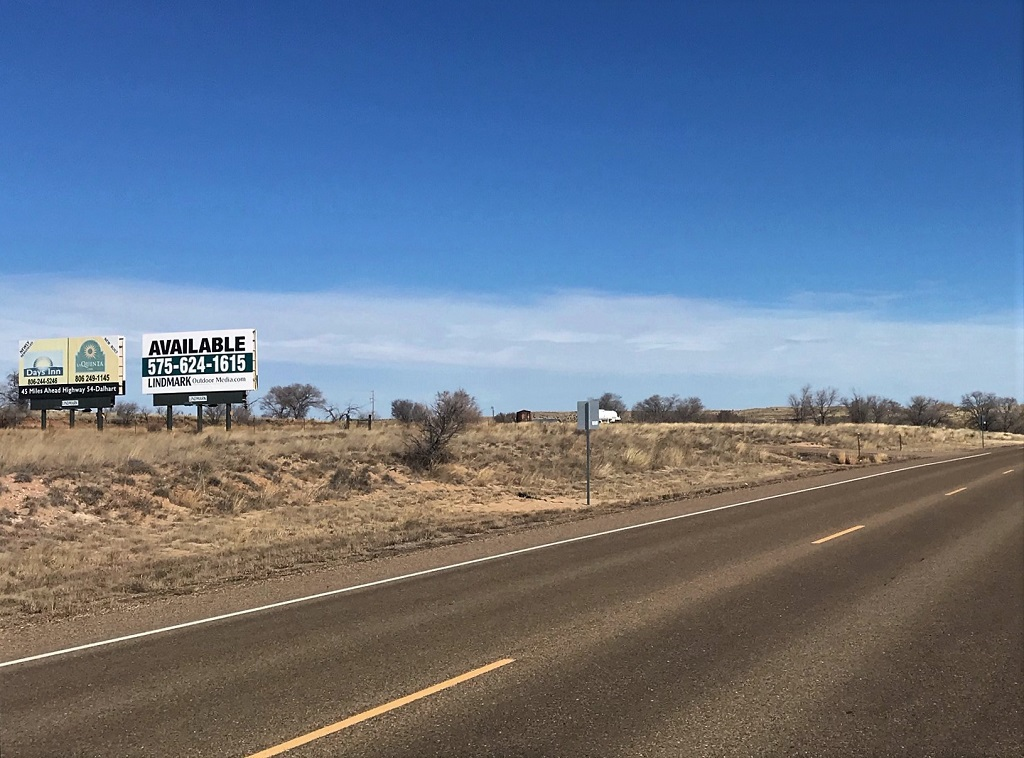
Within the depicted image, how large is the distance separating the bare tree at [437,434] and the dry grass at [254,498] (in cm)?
73

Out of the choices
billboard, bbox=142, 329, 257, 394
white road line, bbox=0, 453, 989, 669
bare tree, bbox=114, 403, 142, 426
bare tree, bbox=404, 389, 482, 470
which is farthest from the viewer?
bare tree, bbox=114, 403, 142, 426

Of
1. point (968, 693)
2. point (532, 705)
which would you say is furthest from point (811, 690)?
point (532, 705)

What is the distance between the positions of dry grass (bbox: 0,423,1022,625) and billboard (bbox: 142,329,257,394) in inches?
316

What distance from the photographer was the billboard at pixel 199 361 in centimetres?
4309

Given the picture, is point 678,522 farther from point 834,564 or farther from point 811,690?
point 811,690

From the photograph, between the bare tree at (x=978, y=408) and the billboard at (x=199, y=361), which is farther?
the bare tree at (x=978, y=408)

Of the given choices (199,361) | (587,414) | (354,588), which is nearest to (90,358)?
(199,361)

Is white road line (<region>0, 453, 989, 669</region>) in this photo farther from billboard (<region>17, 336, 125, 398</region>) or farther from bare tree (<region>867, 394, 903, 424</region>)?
bare tree (<region>867, 394, 903, 424</region>)

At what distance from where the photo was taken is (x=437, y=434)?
32.3 meters

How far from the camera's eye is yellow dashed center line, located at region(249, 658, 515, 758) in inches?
202

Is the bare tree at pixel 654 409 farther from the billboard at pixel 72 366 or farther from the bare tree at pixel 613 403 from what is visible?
the billboard at pixel 72 366

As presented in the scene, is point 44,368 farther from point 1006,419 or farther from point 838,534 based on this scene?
point 1006,419

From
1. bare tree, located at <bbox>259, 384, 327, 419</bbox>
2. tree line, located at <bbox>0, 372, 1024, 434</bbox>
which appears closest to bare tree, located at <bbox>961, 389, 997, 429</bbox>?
tree line, located at <bbox>0, 372, 1024, 434</bbox>

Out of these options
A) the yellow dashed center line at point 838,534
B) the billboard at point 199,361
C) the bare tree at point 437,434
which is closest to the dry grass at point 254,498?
the bare tree at point 437,434
